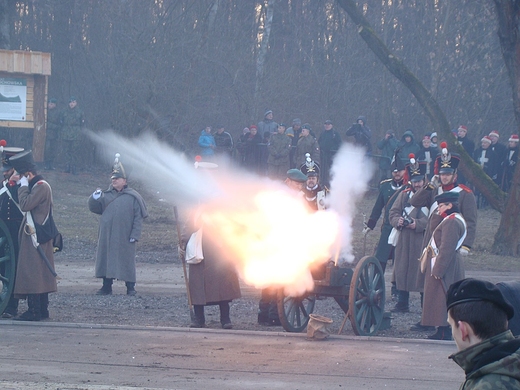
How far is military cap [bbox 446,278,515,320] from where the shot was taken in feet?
10.3

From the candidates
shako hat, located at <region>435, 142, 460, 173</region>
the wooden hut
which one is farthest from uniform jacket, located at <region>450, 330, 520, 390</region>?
the wooden hut

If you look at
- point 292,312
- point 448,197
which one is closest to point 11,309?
point 292,312

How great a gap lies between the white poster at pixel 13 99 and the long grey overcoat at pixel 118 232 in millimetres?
9314

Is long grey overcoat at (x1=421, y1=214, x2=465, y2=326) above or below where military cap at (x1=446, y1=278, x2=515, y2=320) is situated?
below

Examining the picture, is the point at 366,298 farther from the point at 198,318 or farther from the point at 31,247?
the point at 31,247

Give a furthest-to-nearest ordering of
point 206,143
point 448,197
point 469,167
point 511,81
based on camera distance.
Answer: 1. point 206,143
2. point 469,167
3. point 511,81
4. point 448,197

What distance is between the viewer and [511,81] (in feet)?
53.0

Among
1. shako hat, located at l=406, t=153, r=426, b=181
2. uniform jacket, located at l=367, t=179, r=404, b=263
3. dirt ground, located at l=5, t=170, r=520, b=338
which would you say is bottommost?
dirt ground, located at l=5, t=170, r=520, b=338

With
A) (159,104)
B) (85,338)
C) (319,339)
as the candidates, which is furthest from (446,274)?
(159,104)

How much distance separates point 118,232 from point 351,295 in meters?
4.42

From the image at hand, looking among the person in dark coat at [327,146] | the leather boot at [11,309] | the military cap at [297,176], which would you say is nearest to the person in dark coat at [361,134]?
the person in dark coat at [327,146]

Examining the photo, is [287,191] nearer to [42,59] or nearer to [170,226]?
[170,226]

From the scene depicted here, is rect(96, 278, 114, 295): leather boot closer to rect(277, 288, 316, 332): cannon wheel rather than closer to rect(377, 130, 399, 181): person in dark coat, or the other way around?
rect(277, 288, 316, 332): cannon wheel

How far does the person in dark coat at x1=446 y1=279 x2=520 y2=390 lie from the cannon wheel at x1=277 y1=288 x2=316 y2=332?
606 cm
